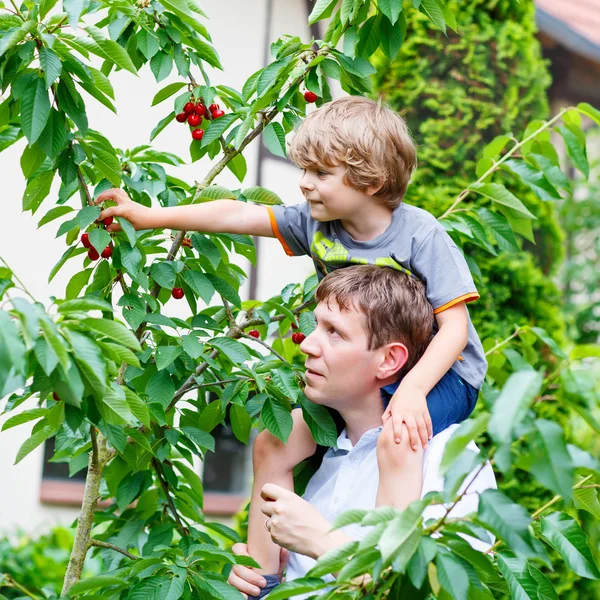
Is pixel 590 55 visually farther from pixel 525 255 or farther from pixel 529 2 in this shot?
pixel 525 255

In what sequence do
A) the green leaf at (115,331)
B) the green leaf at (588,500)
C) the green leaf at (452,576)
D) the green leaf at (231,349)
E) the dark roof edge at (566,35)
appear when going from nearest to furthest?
the green leaf at (452,576) → the green leaf at (115,331) → the green leaf at (588,500) → the green leaf at (231,349) → the dark roof edge at (566,35)

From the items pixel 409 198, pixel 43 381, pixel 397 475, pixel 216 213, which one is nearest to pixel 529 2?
pixel 409 198

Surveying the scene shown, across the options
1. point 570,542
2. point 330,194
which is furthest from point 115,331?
point 570,542

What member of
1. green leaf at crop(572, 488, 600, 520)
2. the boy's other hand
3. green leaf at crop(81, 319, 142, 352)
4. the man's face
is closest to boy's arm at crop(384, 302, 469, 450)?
the man's face

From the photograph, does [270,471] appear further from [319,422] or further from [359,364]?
[359,364]

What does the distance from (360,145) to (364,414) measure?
1.99 feet

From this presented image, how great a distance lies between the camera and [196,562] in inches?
72.5

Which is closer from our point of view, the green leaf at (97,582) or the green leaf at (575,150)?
the green leaf at (97,582)

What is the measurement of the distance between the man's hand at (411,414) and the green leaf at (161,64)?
3.13 feet

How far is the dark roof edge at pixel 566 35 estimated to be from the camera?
740 cm

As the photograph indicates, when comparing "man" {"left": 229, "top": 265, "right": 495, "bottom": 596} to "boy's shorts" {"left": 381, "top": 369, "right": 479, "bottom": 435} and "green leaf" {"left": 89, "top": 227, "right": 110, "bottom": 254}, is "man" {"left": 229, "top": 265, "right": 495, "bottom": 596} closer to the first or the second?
"boy's shorts" {"left": 381, "top": 369, "right": 479, "bottom": 435}

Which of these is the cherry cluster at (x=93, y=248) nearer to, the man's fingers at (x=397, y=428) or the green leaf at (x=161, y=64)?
the green leaf at (x=161, y=64)

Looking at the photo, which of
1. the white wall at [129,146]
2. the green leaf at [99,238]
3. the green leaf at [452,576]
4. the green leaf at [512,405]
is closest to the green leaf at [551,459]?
the green leaf at [512,405]

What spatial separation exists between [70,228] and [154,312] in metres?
0.28
